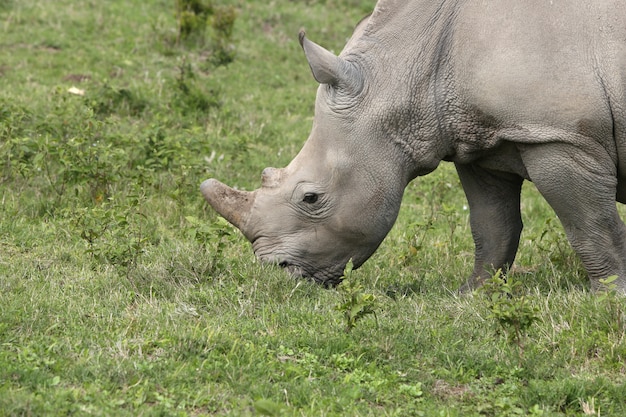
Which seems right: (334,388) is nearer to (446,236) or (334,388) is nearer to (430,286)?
(430,286)

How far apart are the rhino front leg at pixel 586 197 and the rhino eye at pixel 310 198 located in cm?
139

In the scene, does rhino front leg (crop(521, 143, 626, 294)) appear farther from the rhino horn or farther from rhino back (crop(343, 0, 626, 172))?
the rhino horn

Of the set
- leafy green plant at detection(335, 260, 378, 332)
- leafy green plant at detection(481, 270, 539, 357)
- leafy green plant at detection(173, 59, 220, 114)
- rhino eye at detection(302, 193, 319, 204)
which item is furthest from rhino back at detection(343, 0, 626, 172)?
leafy green plant at detection(173, 59, 220, 114)

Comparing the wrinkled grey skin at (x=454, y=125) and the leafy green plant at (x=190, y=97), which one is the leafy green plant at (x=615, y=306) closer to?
the wrinkled grey skin at (x=454, y=125)

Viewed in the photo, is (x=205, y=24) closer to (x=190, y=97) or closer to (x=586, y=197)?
(x=190, y=97)

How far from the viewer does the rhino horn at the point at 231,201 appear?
7473mm

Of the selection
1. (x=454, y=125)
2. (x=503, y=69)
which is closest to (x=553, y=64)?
(x=503, y=69)

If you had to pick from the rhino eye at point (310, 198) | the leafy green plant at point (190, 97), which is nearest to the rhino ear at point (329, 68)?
the rhino eye at point (310, 198)

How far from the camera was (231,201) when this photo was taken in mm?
7496

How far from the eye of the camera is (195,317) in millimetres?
6445

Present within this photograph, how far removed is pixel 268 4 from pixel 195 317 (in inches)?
419

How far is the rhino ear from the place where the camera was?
23.0 ft

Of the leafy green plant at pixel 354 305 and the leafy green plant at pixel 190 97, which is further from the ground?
the leafy green plant at pixel 354 305

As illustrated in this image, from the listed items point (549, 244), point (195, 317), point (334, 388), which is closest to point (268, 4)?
point (549, 244)
